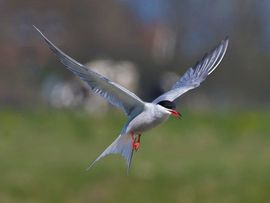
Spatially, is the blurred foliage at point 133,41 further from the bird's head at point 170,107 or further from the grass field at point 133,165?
the bird's head at point 170,107

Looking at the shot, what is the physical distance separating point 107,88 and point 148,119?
9.3 inches

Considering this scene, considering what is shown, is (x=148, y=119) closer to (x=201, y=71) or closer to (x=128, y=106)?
(x=128, y=106)

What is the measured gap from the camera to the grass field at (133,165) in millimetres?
10406

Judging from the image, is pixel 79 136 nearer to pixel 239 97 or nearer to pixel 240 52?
pixel 239 97

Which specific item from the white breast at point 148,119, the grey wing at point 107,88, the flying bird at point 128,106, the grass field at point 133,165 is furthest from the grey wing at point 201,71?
the grass field at point 133,165

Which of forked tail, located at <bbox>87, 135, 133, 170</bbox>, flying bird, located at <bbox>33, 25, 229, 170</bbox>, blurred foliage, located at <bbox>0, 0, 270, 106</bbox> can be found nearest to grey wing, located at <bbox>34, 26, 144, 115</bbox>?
flying bird, located at <bbox>33, 25, 229, 170</bbox>

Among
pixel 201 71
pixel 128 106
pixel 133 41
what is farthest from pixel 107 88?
pixel 133 41

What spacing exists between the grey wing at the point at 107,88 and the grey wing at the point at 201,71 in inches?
12.4

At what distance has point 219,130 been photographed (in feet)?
37.8

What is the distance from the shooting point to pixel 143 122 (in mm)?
4223

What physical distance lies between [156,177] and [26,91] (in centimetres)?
795

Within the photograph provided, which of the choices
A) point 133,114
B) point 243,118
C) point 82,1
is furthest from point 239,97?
point 133,114

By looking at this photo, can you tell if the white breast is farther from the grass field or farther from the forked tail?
the grass field

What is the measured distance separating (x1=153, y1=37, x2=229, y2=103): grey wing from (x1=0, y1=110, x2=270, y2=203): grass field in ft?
17.3
